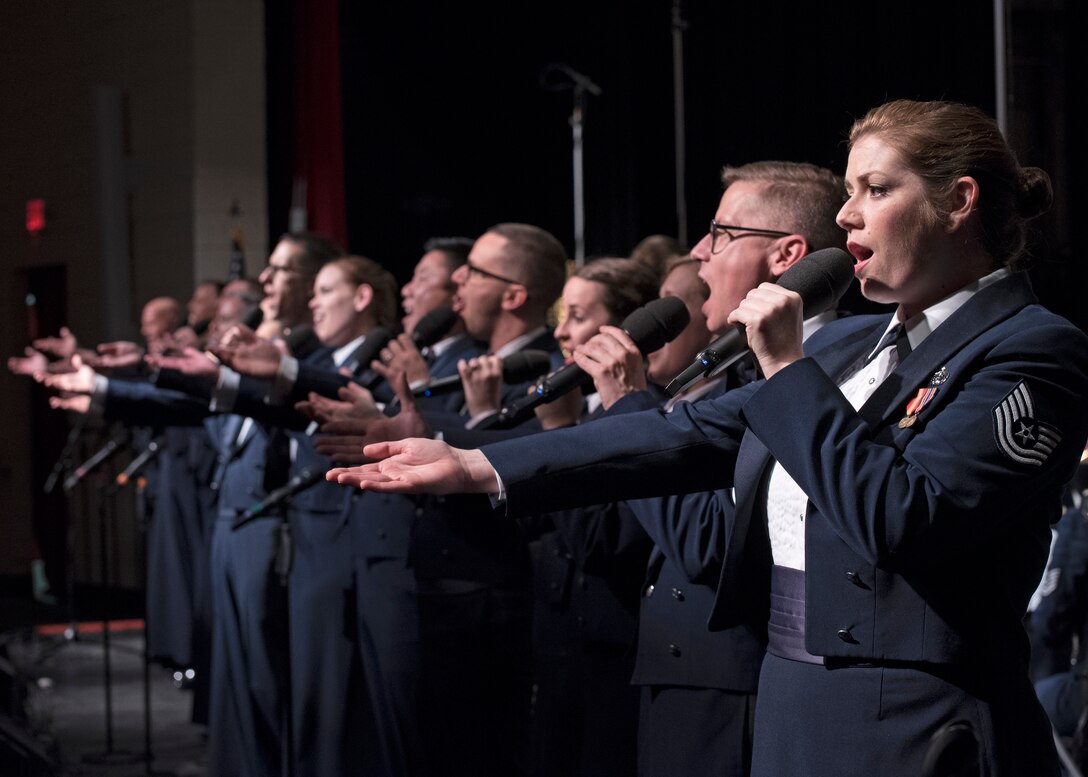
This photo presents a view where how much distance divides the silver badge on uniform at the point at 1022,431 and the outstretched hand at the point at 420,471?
556 millimetres

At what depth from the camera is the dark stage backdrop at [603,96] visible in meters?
4.45

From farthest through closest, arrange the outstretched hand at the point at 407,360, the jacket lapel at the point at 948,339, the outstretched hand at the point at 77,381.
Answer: the outstretched hand at the point at 77,381, the outstretched hand at the point at 407,360, the jacket lapel at the point at 948,339

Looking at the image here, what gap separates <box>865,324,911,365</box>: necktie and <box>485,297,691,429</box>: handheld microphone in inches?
23.5

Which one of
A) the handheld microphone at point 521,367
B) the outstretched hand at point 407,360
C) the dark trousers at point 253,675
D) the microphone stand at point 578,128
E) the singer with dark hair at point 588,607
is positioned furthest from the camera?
the microphone stand at point 578,128

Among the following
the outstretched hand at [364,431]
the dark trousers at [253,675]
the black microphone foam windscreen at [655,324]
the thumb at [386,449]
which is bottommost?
the dark trousers at [253,675]

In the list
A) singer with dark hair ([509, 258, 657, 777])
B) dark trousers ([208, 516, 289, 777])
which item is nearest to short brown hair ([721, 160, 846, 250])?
singer with dark hair ([509, 258, 657, 777])

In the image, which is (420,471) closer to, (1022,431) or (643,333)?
(1022,431)

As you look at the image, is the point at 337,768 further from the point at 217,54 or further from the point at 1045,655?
the point at 217,54

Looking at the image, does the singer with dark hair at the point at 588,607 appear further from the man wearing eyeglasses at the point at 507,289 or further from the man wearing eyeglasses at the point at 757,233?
the man wearing eyeglasses at the point at 757,233

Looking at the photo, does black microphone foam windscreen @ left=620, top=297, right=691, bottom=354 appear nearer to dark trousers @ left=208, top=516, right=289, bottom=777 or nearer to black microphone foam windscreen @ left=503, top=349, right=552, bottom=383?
black microphone foam windscreen @ left=503, top=349, right=552, bottom=383

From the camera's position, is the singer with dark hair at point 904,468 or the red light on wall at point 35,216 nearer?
the singer with dark hair at point 904,468

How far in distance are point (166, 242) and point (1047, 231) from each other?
5552 mm

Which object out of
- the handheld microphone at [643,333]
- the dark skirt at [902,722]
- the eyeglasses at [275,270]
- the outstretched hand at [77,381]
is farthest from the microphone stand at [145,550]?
the dark skirt at [902,722]

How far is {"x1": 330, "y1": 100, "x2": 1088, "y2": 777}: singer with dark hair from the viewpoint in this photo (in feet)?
4.58
